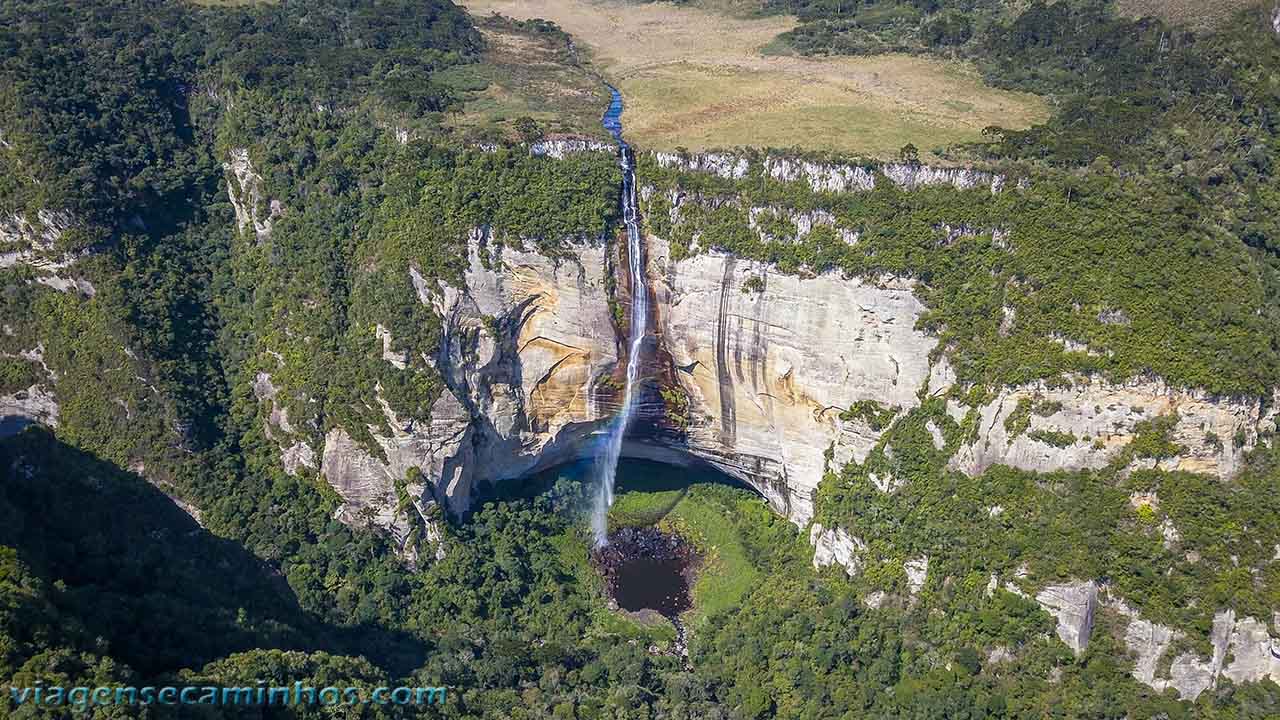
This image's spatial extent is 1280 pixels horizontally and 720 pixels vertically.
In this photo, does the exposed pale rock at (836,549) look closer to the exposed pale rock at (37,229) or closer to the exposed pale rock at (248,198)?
the exposed pale rock at (248,198)

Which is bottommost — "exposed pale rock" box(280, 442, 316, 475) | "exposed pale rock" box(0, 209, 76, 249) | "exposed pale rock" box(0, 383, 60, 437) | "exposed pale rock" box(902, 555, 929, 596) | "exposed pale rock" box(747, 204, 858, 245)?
"exposed pale rock" box(902, 555, 929, 596)

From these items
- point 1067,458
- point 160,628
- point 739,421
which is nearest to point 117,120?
point 160,628

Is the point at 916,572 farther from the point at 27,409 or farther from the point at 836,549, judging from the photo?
the point at 27,409

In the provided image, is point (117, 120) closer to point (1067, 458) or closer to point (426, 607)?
point (426, 607)

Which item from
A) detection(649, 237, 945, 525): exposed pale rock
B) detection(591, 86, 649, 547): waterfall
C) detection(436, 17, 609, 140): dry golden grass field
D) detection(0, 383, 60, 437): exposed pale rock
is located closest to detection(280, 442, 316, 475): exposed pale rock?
detection(0, 383, 60, 437): exposed pale rock

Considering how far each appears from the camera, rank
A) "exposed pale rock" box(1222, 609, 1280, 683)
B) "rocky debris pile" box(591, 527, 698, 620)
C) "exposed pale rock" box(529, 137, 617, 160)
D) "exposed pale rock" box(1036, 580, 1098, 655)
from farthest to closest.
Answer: "rocky debris pile" box(591, 527, 698, 620), "exposed pale rock" box(529, 137, 617, 160), "exposed pale rock" box(1036, 580, 1098, 655), "exposed pale rock" box(1222, 609, 1280, 683)

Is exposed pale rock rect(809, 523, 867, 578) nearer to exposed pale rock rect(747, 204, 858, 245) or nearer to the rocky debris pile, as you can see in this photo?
A: the rocky debris pile

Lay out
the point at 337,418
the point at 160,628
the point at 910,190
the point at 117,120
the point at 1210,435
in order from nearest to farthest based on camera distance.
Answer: the point at 160,628
the point at 1210,435
the point at 910,190
the point at 337,418
the point at 117,120
